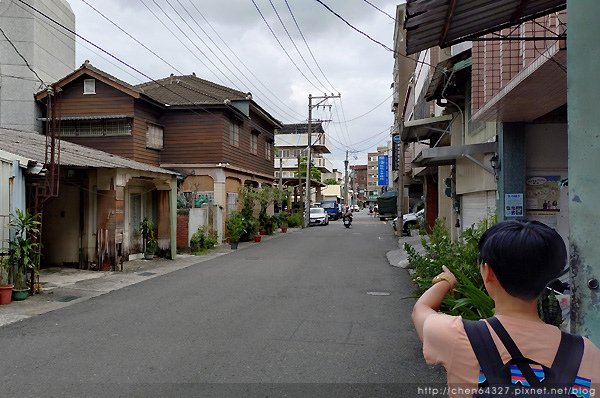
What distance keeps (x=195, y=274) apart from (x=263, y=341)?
7332 mm

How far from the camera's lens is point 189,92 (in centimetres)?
2630

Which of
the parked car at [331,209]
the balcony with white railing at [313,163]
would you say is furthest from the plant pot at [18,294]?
the balcony with white railing at [313,163]

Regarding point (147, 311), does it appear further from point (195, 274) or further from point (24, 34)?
point (24, 34)

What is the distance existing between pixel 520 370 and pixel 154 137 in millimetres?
24334

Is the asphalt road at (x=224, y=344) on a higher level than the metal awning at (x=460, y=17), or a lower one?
lower

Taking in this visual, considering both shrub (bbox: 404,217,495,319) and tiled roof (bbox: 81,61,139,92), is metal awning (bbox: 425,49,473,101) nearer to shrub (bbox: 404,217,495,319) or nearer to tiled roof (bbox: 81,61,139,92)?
shrub (bbox: 404,217,495,319)

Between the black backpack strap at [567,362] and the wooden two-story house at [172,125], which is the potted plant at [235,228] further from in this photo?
the black backpack strap at [567,362]

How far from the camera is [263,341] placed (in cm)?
668

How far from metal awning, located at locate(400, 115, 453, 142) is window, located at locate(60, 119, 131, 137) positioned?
12.2 meters

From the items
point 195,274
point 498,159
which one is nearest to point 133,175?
point 195,274

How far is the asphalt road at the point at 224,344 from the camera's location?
16.5 ft

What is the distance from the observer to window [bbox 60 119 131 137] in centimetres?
2272

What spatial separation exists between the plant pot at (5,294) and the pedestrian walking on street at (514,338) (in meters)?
9.59

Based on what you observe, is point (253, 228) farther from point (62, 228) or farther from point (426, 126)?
point (426, 126)
